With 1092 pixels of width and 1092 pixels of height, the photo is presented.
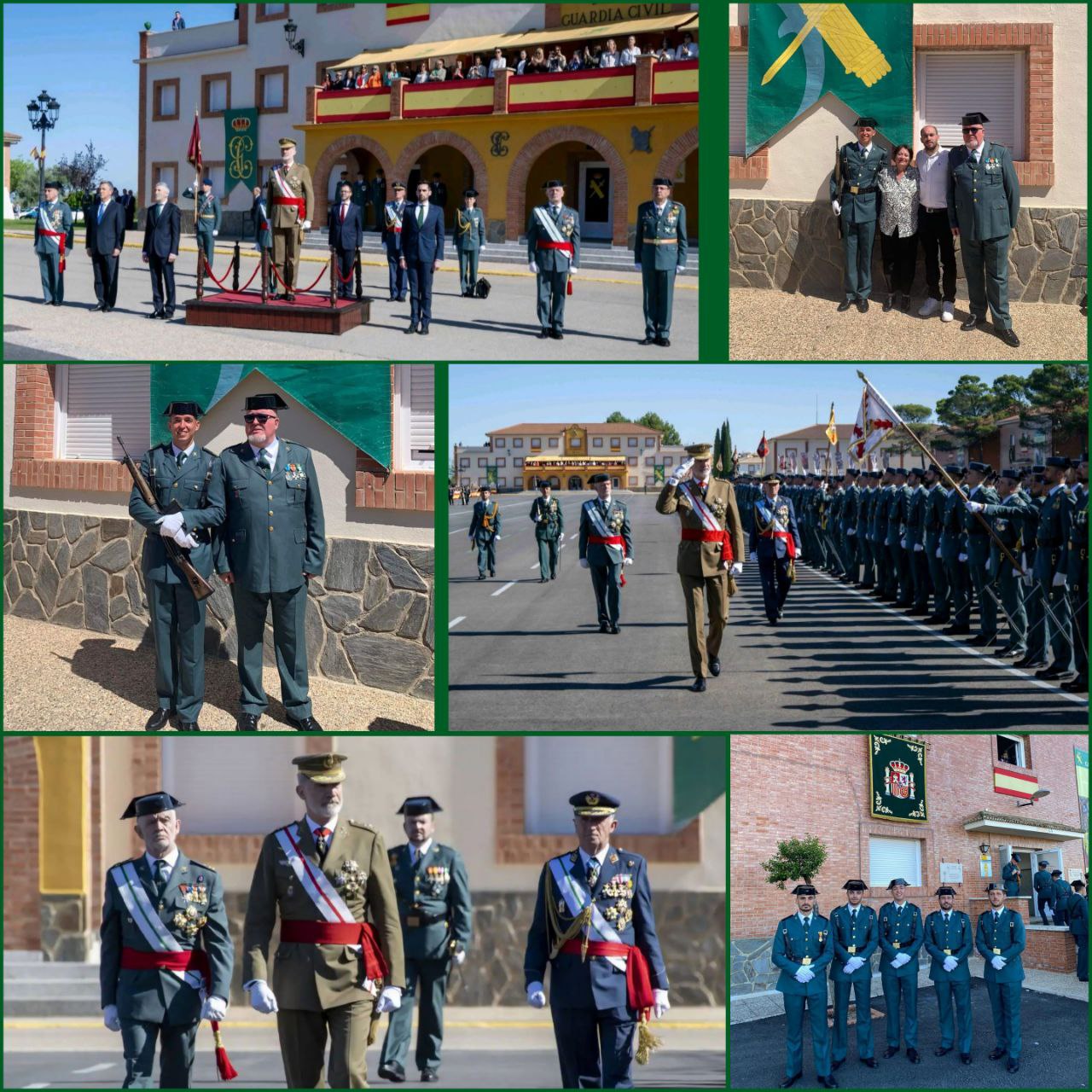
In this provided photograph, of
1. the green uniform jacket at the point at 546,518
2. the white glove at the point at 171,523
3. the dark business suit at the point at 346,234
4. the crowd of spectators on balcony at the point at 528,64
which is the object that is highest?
the crowd of spectators on balcony at the point at 528,64

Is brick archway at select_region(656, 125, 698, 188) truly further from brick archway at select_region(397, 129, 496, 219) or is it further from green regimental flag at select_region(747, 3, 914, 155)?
green regimental flag at select_region(747, 3, 914, 155)

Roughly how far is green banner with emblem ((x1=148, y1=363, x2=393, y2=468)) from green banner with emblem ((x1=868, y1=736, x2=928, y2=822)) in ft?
15.8

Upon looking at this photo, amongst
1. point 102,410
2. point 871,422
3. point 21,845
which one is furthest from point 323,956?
point 871,422

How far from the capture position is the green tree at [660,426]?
15594 mm

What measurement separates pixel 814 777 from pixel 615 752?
1621 millimetres

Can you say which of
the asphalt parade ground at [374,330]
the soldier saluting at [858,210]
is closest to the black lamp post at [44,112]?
the asphalt parade ground at [374,330]

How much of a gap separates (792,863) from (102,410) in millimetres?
6855

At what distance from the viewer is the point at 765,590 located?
14734mm

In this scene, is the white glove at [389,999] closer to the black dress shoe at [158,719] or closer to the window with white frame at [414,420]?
the black dress shoe at [158,719]

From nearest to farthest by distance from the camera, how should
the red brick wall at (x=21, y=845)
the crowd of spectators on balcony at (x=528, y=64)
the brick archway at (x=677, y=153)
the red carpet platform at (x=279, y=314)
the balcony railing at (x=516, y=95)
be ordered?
the red brick wall at (x=21, y=845) < the red carpet platform at (x=279, y=314) < the crowd of spectators on balcony at (x=528, y=64) < the balcony railing at (x=516, y=95) < the brick archway at (x=677, y=153)

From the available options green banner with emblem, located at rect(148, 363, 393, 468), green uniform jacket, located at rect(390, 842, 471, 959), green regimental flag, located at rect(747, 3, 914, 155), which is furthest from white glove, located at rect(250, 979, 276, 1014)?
green regimental flag, located at rect(747, 3, 914, 155)

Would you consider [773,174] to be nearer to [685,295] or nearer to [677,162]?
[685,295]

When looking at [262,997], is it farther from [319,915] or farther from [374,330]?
[374,330]

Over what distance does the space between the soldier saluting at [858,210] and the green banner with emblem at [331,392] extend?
573cm
